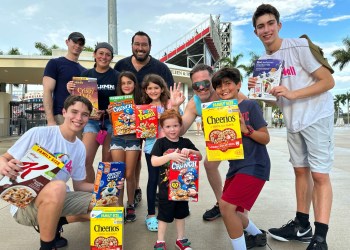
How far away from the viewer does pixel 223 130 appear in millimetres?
2572

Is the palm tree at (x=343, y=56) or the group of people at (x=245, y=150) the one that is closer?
the group of people at (x=245, y=150)

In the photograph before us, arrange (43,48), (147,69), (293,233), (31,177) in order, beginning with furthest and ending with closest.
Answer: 1. (43,48)
2. (147,69)
3. (293,233)
4. (31,177)

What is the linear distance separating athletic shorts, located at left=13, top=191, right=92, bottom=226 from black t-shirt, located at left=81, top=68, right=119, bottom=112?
50.8 inches

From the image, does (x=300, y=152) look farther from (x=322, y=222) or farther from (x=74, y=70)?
(x=74, y=70)

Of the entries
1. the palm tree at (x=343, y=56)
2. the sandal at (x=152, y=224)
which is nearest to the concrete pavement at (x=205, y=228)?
the sandal at (x=152, y=224)

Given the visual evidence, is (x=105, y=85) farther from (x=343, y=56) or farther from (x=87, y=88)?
(x=343, y=56)

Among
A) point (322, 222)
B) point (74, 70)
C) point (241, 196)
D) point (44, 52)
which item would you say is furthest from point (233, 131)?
point (44, 52)

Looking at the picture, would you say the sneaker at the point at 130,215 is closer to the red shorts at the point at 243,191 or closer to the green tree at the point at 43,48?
the red shorts at the point at 243,191

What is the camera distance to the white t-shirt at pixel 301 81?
2.88 metres

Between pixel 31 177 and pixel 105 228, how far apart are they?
73 cm

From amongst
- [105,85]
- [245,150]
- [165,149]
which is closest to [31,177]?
[165,149]

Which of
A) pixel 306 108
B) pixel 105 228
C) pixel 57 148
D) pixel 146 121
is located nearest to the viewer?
pixel 105 228

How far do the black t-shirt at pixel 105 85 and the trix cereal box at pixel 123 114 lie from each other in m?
0.42

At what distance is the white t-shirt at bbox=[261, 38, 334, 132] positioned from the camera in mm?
2879
